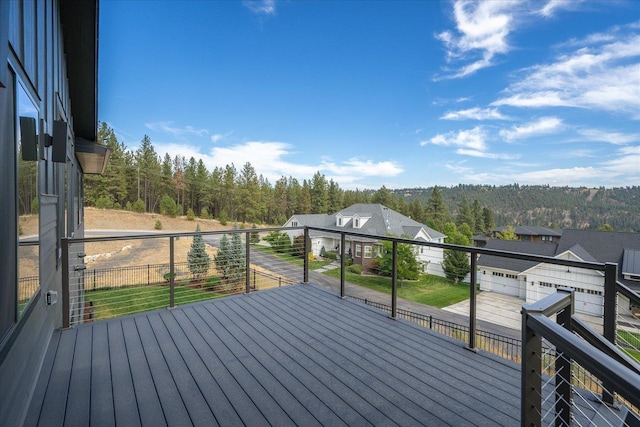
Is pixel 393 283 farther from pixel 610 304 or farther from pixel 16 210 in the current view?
pixel 16 210

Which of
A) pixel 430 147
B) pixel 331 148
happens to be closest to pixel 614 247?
pixel 430 147

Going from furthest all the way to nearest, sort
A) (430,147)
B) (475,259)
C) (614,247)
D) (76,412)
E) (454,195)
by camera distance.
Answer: (454,195) < (430,147) < (614,247) < (475,259) < (76,412)

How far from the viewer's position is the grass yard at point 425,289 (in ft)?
47.2

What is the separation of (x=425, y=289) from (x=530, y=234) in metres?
17.9

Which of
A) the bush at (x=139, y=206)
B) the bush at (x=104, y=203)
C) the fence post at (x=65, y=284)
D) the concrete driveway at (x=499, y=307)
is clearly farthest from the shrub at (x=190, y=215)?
the fence post at (x=65, y=284)

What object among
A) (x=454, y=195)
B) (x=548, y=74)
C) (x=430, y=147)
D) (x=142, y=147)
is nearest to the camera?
(x=548, y=74)

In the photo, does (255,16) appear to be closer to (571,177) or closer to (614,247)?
(614,247)

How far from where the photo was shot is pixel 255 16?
16.7 m

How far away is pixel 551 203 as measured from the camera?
25516mm

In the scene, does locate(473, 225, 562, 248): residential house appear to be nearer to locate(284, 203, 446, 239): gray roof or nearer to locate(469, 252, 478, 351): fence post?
locate(284, 203, 446, 239): gray roof

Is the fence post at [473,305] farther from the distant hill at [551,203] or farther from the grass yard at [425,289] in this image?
the distant hill at [551,203]

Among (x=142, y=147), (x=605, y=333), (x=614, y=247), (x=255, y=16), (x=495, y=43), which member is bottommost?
(x=614, y=247)

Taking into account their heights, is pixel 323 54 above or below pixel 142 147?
above

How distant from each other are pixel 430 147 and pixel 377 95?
10668 millimetres
